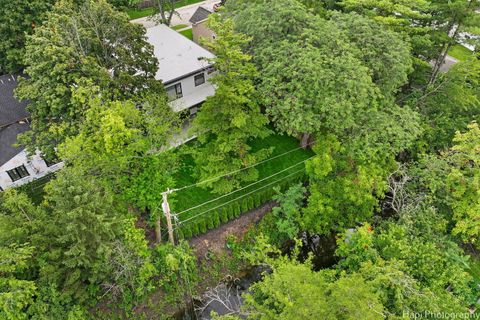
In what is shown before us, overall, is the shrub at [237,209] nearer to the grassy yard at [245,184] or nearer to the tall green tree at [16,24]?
the grassy yard at [245,184]

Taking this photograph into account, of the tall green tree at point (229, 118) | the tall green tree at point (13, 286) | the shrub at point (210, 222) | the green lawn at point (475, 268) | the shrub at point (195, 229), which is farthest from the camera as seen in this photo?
the shrub at point (210, 222)

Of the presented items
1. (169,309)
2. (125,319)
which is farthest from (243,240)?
(125,319)

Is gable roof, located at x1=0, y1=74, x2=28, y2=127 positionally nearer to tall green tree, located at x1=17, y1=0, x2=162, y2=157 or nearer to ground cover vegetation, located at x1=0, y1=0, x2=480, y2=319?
tall green tree, located at x1=17, y1=0, x2=162, y2=157

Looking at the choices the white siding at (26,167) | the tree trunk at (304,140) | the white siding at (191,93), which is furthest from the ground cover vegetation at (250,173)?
the white siding at (191,93)

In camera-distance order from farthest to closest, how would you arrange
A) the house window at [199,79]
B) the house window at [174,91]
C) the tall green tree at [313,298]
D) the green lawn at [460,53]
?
the green lawn at [460,53] < the house window at [199,79] < the house window at [174,91] < the tall green tree at [313,298]

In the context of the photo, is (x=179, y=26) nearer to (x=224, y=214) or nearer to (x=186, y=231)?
(x=224, y=214)

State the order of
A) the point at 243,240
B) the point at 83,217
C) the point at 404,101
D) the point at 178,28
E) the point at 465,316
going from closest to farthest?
the point at 83,217 < the point at 465,316 < the point at 243,240 < the point at 404,101 < the point at 178,28

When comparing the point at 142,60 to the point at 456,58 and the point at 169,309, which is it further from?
the point at 456,58
